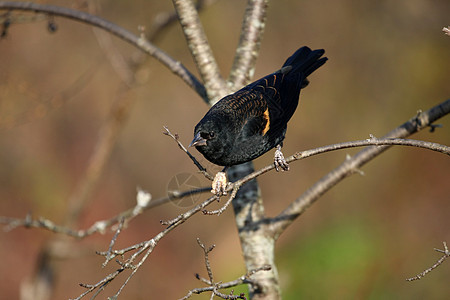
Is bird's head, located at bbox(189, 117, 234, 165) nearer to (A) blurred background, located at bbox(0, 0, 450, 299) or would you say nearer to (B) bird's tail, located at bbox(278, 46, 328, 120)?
(B) bird's tail, located at bbox(278, 46, 328, 120)

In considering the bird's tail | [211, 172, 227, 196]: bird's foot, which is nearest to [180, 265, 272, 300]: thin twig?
[211, 172, 227, 196]: bird's foot

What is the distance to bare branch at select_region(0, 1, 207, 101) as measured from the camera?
156 inches

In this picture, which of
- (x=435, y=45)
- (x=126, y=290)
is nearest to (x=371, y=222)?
(x=435, y=45)

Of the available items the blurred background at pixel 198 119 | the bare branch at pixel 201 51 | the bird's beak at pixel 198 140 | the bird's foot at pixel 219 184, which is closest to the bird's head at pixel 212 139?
the bird's beak at pixel 198 140

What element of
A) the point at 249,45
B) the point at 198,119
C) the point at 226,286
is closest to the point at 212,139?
the point at 226,286

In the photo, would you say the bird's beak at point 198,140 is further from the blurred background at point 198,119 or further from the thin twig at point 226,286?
the blurred background at point 198,119

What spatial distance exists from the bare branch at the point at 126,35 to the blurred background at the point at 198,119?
4.30m

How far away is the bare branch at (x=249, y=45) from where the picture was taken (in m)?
3.86

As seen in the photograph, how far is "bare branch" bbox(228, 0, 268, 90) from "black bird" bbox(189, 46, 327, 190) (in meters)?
0.16

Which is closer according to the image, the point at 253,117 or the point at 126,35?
the point at 253,117

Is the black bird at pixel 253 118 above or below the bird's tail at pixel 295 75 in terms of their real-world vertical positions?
below

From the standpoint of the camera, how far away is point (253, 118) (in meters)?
3.42

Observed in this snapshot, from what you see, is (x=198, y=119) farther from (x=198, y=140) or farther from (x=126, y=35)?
(x=198, y=140)

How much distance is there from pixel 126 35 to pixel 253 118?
1.34 m
